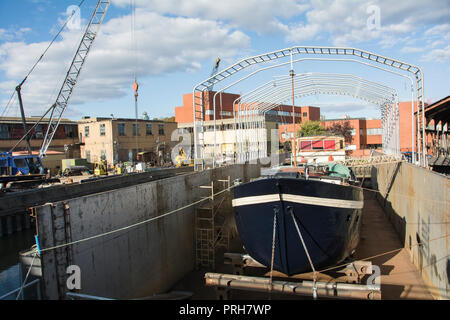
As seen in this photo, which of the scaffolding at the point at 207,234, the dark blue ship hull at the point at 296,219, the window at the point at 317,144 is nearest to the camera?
the dark blue ship hull at the point at 296,219

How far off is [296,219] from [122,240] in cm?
443

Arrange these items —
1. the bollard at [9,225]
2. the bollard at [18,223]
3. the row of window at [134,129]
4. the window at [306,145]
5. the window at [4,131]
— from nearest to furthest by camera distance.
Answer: the bollard at [9,225] < the bollard at [18,223] < the window at [306,145] < the window at [4,131] < the row of window at [134,129]

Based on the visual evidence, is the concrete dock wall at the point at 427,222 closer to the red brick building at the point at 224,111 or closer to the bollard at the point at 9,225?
the bollard at the point at 9,225

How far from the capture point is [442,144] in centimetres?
2020

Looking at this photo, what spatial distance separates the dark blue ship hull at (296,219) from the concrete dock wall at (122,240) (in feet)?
9.34

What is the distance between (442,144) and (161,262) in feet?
64.9

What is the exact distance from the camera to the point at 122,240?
796 centimetres

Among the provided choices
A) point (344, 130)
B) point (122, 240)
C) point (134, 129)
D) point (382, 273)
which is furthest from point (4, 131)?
point (344, 130)

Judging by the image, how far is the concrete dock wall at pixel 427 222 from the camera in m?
6.78

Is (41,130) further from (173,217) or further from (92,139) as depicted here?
(173,217)

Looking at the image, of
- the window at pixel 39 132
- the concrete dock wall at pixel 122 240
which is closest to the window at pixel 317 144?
the concrete dock wall at pixel 122 240

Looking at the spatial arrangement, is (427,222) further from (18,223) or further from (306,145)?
(18,223)

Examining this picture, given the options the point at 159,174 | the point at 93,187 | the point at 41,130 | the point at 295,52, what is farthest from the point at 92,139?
the point at 295,52

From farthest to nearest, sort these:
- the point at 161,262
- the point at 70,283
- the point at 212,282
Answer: the point at 161,262
the point at 212,282
the point at 70,283
